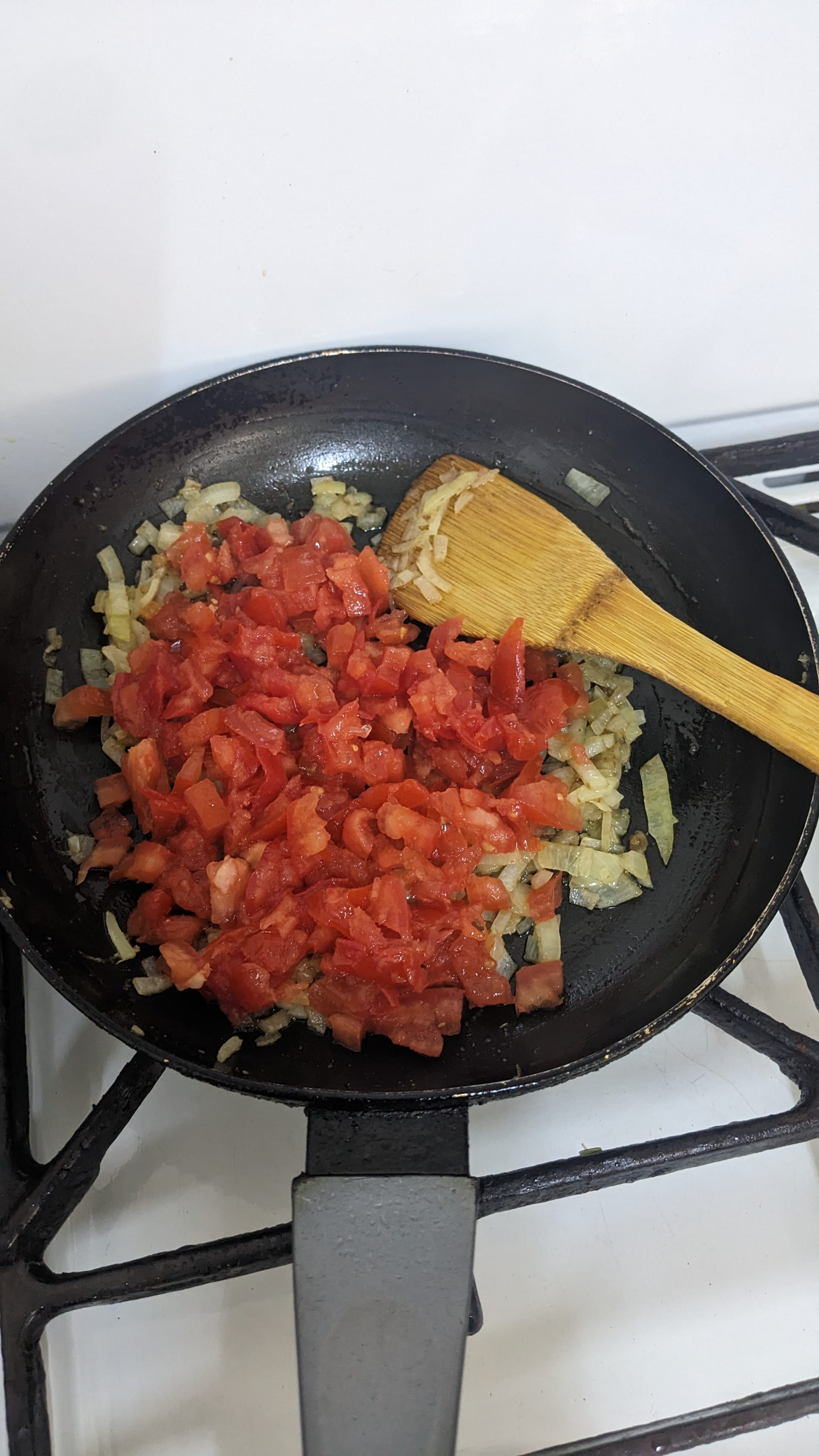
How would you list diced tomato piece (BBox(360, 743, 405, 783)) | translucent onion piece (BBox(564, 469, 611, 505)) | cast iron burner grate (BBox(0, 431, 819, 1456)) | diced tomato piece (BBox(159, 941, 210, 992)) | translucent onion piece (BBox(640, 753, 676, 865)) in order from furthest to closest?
1. translucent onion piece (BBox(564, 469, 611, 505))
2. translucent onion piece (BBox(640, 753, 676, 865))
3. diced tomato piece (BBox(360, 743, 405, 783))
4. diced tomato piece (BBox(159, 941, 210, 992))
5. cast iron burner grate (BBox(0, 431, 819, 1456))

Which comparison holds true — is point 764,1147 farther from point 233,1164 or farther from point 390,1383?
point 233,1164

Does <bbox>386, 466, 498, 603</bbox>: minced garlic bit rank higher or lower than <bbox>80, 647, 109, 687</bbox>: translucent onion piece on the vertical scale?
higher

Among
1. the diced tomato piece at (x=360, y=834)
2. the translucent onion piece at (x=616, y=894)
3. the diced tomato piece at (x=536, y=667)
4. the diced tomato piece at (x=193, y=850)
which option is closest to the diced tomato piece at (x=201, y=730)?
the diced tomato piece at (x=193, y=850)

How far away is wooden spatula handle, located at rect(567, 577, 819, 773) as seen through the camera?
1119mm

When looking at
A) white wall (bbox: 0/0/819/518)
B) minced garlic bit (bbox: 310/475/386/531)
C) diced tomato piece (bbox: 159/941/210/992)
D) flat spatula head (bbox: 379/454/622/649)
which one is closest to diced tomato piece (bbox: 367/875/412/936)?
diced tomato piece (bbox: 159/941/210/992)

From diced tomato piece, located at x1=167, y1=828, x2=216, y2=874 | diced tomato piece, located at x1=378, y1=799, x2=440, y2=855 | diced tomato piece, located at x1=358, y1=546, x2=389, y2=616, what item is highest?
diced tomato piece, located at x1=358, y1=546, x2=389, y2=616

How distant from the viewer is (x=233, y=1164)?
1157mm

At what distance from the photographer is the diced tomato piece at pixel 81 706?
1211 millimetres

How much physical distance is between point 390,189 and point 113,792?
873mm

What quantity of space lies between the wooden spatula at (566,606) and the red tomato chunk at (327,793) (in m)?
0.06

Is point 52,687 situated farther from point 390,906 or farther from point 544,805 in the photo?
point 544,805

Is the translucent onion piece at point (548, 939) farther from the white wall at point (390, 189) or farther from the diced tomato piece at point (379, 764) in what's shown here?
the white wall at point (390, 189)

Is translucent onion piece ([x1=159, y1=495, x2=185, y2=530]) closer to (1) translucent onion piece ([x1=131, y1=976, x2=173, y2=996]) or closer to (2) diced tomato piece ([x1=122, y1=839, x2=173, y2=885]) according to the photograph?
(2) diced tomato piece ([x1=122, y1=839, x2=173, y2=885])

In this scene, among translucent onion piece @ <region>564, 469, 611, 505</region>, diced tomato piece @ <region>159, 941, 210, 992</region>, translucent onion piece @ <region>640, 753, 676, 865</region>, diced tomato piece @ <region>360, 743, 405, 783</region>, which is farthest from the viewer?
translucent onion piece @ <region>564, 469, 611, 505</region>
